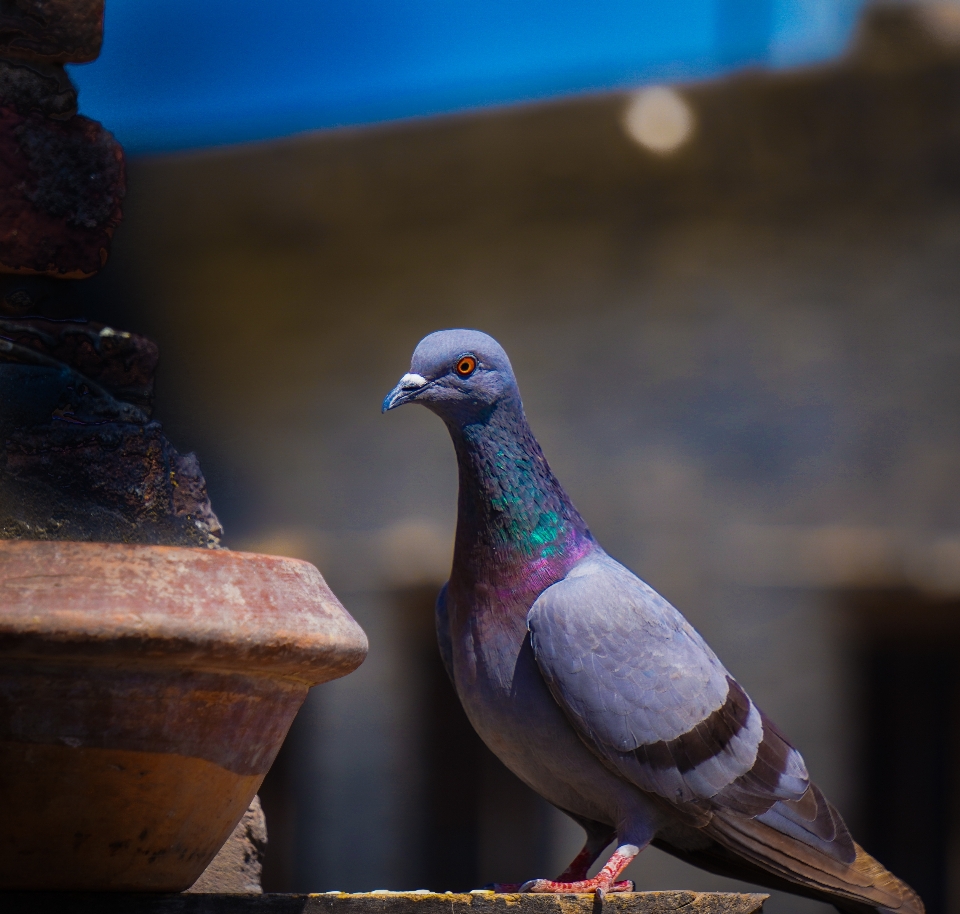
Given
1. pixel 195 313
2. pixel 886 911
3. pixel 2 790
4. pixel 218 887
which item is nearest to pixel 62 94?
pixel 195 313

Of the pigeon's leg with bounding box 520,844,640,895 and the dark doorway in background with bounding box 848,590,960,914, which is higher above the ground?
the pigeon's leg with bounding box 520,844,640,895

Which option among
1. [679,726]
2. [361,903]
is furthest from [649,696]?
[361,903]

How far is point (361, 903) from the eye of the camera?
1.60 metres

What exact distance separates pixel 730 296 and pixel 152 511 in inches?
201

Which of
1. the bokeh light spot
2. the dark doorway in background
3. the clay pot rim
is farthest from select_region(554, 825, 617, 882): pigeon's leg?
the bokeh light spot

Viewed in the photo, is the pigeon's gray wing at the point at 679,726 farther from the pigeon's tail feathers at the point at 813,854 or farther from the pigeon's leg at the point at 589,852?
the pigeon's leg at the point at 589,852

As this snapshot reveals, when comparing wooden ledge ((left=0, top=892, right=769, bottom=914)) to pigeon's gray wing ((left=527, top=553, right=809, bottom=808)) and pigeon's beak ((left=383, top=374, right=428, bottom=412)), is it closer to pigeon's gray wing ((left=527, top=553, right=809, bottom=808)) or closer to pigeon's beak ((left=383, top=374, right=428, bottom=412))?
pigeon's gray wing ((left=527, top=553, right=809, bottom=808))

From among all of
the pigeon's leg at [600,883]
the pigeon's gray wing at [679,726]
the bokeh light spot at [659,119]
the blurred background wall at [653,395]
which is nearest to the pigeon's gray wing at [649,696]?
the pigeon's gray wing at [679,726]

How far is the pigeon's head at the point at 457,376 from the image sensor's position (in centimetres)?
207

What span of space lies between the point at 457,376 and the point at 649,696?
2.04 ft

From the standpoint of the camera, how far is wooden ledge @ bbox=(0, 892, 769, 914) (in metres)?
1.51

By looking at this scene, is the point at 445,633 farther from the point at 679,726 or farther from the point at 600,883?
the point at 600,883

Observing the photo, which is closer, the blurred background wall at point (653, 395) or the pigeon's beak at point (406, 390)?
the pigeon's beak at point (406, 390)

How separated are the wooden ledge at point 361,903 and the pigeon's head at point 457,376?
32.0 inches
